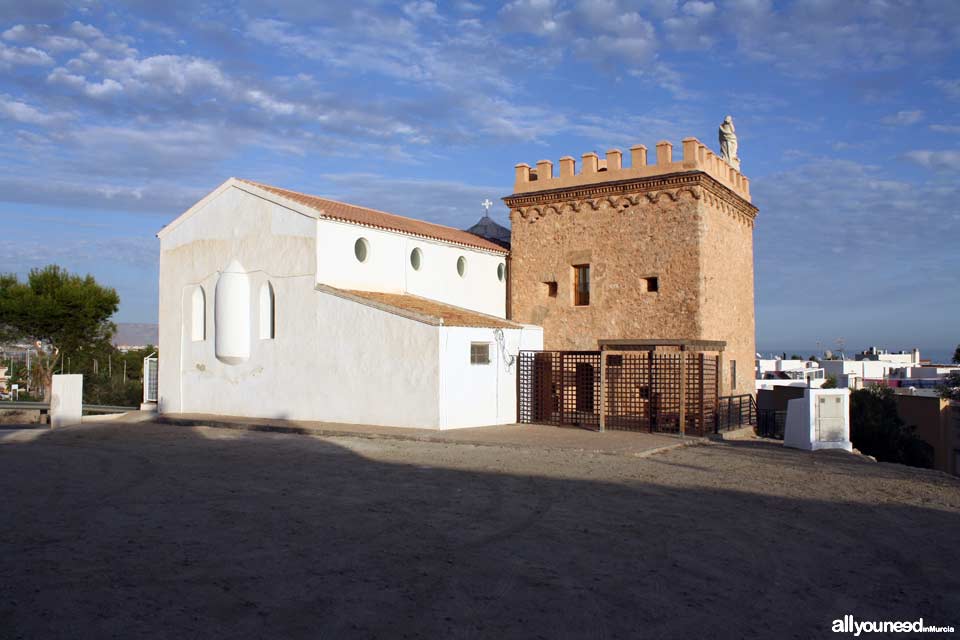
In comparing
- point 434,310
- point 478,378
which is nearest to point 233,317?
point 434,310

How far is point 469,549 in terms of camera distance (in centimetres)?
693

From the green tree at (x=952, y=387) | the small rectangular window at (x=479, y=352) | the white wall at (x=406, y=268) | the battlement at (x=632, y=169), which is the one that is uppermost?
the battlement at (x=632, y=169)

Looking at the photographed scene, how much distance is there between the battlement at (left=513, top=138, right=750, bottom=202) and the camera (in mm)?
20078

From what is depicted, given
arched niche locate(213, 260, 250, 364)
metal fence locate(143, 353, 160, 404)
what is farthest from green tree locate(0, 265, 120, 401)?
arched niche locate(213, 260, 250, 364)

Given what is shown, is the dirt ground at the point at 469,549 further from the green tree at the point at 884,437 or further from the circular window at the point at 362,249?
the green tree at the point at 884,437

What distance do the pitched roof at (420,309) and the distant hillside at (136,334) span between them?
425 feet

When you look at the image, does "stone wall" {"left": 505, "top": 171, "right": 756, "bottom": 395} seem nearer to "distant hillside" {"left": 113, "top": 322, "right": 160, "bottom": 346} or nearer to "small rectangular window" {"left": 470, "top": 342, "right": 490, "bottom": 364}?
"small rectangular window" {"left": 470, "top": 342, "right": 490, "bottom": 364}

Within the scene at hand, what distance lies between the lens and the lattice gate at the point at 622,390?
1680 cm

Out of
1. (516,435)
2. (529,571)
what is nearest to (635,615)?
(529,571)

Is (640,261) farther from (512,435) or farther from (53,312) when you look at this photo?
(53,312)

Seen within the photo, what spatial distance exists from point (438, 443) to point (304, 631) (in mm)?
10332

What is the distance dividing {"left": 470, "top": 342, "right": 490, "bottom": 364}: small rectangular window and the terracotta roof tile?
45cm

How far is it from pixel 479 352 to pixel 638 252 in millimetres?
5826

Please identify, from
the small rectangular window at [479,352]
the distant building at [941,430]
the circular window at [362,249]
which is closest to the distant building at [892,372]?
the distant building at [941,430]
